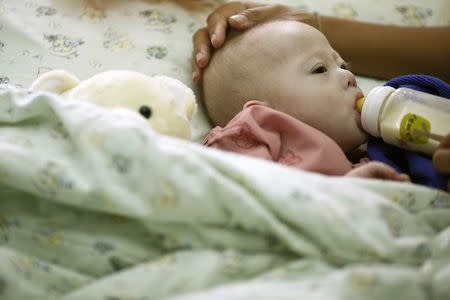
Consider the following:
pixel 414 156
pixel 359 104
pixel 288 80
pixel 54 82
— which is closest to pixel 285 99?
pixel 288 80

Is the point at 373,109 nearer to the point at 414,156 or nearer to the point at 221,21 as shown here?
the point at 414,156

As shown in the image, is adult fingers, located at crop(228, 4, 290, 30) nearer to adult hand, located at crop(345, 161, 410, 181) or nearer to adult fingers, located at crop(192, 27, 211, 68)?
adult fingers, located at crop(192, 27, 211, 68)

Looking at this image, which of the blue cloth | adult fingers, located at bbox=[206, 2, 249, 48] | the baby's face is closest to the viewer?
the blue cloth

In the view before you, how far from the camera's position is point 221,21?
1.13 metres

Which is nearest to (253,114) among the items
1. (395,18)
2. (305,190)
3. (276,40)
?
(276,40)

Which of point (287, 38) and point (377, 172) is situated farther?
Result: point (287, 38)

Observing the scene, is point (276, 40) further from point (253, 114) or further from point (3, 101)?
point (3, 101)

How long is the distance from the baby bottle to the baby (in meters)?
0.05

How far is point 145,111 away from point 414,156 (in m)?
0.48

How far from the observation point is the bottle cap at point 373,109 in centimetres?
88

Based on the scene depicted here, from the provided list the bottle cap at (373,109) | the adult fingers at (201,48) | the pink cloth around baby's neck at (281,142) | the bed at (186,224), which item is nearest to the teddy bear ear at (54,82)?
the bed at (186,224)

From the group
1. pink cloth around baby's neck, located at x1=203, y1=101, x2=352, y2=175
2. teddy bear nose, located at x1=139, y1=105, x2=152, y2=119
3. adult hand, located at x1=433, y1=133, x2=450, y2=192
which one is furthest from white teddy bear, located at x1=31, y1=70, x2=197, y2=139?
adult hand, located at x1=433, y1=133, x2=450, y2=192

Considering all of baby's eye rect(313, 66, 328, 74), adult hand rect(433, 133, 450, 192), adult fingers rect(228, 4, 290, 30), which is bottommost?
baby's eye rect(313, 66, 328, 74)

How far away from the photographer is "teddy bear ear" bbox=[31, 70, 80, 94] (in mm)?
755
